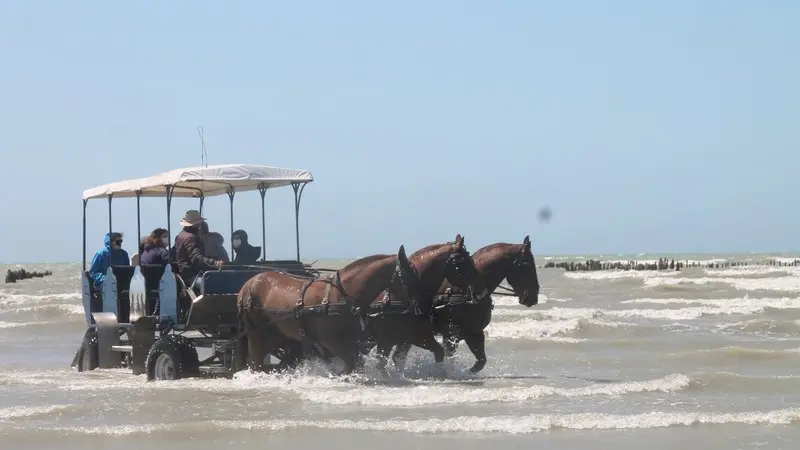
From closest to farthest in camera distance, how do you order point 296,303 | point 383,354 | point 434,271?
point 434,271 → point 296,303 → point 383,354

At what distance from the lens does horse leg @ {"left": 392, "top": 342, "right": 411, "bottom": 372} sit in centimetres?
1418

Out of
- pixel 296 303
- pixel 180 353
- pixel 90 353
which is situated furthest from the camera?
pixel 90 353

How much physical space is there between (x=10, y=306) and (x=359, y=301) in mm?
33892

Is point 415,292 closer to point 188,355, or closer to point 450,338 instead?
point 450,338

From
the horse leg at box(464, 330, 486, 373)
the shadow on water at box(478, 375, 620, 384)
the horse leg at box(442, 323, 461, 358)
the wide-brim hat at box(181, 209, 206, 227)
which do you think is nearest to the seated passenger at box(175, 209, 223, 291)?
the wide-brim hat at box(181, 209, 206, 227)

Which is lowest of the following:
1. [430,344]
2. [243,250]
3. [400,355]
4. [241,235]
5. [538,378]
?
[538,378]

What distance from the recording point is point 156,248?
15.8m

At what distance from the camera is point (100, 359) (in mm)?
16750

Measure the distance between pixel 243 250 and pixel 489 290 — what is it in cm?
338

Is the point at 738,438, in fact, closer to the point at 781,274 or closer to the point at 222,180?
the point at 222,180

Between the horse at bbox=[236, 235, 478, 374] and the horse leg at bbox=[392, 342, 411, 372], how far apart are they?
634mm

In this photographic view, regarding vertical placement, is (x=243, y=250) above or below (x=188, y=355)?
above

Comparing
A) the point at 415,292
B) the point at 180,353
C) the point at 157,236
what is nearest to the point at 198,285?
the point at 180,353

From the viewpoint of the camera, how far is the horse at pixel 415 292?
1344 centimetres
